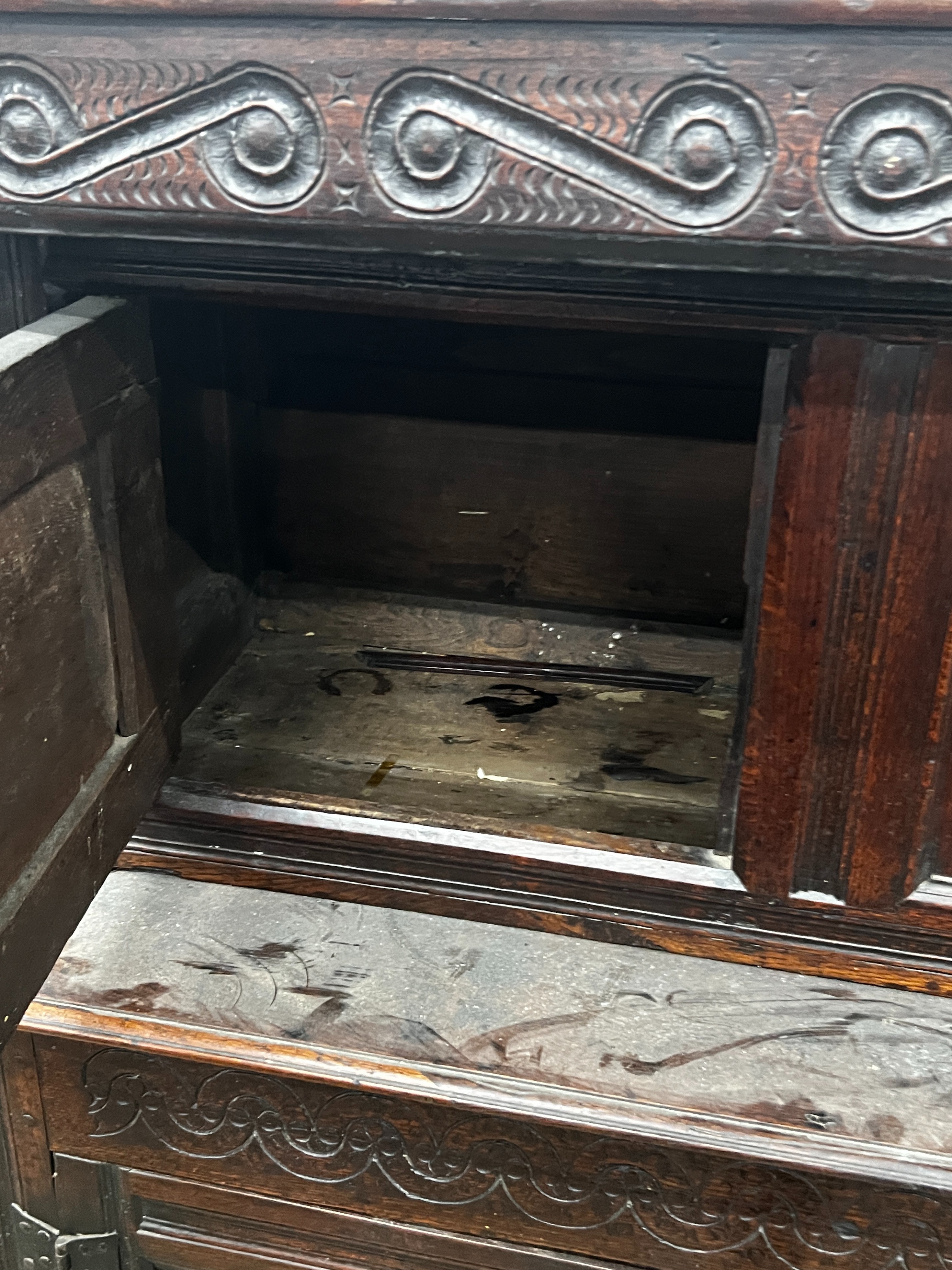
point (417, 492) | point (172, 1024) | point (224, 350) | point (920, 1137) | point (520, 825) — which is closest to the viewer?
point (920, 1137)

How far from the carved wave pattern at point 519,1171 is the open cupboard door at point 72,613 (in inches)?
7.8

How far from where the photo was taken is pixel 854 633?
1045mm

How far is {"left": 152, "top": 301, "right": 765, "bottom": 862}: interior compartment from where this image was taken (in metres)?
1.56

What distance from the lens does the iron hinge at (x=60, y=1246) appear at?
1241 mm

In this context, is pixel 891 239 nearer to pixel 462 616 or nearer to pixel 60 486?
pixel 60 486

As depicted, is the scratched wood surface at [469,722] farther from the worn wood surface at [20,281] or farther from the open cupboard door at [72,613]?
the worn wood surface at [20,281]

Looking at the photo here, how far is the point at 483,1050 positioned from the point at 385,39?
86 centimetres

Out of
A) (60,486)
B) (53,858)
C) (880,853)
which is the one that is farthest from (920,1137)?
(60,486)

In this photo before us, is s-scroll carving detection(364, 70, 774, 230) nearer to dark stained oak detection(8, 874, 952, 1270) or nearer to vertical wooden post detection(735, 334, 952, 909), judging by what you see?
vertical wooden post detection(735, 334, 952, 909)

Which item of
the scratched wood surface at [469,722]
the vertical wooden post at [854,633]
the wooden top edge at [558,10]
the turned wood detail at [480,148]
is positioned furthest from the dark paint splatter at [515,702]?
the wooden top edge at [558,10]

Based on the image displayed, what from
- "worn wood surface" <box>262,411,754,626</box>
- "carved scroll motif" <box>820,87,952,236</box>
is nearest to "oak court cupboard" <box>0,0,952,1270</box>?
"carved scroll motif" <box>820,87,952,236</box>

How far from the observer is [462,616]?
1.85m

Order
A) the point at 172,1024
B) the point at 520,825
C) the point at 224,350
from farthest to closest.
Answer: the point at 224,350
the point at 520,825
the point at 172,1024

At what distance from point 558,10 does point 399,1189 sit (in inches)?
41.0
